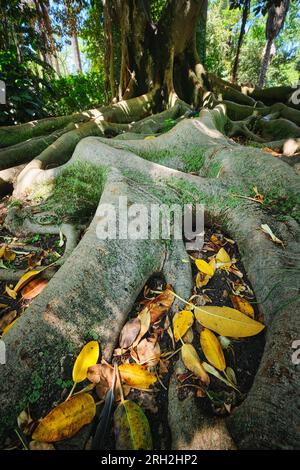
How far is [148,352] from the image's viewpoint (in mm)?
1025

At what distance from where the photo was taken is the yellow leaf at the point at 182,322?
1041 mm

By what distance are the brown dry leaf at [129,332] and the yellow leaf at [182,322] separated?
166mm

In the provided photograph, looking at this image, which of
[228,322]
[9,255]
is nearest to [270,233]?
[228,322]

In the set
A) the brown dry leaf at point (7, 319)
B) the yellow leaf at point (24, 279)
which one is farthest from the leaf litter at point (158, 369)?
the yellow leaf at point (24, 279)

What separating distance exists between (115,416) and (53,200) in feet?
5.42

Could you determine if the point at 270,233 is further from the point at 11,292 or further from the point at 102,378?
the point at 11,292

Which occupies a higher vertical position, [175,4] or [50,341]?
[175,4]

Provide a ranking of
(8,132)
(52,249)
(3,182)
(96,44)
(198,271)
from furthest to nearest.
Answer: (96,44), (8,132), (3,182), (52,249), (198,271)

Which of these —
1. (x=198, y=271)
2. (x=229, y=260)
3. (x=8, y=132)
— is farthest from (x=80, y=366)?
(x=8, y=132)

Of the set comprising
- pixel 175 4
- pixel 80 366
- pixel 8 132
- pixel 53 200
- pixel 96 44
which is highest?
pixel 96 44

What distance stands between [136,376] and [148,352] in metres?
0.12

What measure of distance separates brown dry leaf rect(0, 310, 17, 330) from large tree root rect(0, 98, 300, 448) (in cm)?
36
